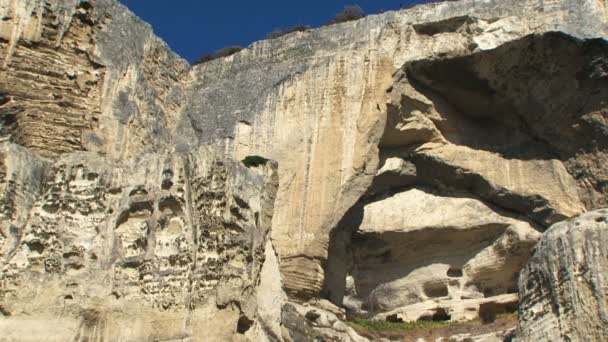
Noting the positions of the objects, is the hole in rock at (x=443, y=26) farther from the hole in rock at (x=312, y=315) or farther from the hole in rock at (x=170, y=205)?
the hole in rock at (x=170, y=205)

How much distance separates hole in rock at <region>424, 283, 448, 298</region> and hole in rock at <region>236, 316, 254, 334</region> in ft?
32.9

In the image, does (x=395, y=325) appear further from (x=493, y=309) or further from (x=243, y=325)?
(x=243, y=325)

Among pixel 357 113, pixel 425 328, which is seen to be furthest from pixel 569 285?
pixel 425 328

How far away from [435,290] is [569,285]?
1111cm

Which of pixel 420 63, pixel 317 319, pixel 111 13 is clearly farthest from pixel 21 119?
pixel 420 63

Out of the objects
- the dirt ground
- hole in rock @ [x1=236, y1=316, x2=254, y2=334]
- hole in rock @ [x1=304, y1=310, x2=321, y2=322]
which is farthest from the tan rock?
hole in rock @ [x1=236, y1=316, x2=254, y2=334]

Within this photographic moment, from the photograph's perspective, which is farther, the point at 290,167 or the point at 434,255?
the point at 434,255

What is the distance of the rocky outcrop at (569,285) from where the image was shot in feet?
46.3

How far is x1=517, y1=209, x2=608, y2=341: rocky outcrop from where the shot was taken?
14125mm

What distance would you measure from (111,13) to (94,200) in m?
7.15

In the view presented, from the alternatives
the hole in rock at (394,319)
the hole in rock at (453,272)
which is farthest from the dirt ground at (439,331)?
the hole in rock at (453,272)

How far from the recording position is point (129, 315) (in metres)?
16.5

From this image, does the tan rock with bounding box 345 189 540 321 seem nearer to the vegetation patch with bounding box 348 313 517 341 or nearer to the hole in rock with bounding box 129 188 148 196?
the vegetation patch with bounding box 348 313 517 341

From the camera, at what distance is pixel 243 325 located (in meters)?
16.3
